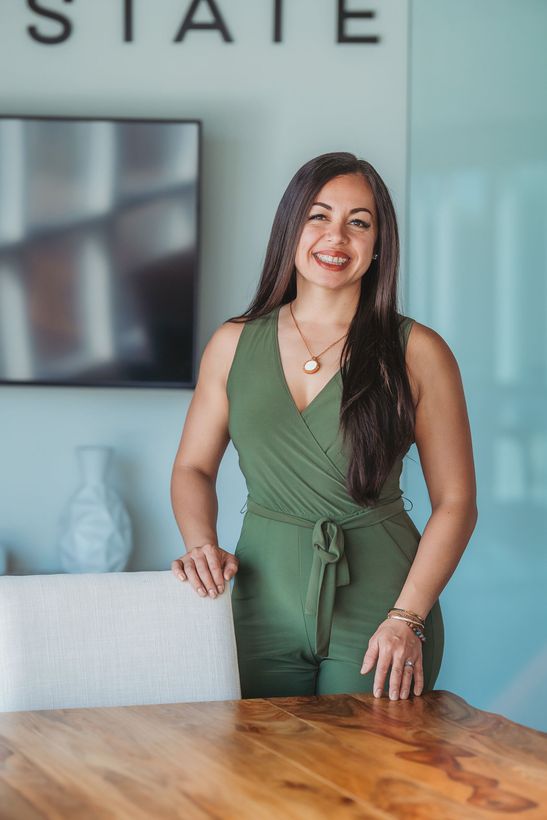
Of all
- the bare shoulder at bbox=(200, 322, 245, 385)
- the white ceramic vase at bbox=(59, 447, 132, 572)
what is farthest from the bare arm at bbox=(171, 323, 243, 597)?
the white ceramic vase at bbox=(59, 447, 132, 572)

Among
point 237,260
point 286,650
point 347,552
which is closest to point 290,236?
point 347,552

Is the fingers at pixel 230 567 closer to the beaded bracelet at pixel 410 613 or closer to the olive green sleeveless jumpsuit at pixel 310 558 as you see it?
the olive green sleeveless jumpsuit at pixel 310 558

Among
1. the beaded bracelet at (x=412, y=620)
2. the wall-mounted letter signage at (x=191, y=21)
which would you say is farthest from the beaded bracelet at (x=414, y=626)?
the wall-mounted letter signage at (x=191, y=21)

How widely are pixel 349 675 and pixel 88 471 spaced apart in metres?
1.71

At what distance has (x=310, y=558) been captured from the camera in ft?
6.01

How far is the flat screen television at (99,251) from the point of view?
336cm

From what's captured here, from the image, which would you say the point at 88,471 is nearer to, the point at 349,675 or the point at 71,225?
the point at 71,225

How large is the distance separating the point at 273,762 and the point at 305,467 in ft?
2.43

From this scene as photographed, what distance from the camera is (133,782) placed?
1136mm

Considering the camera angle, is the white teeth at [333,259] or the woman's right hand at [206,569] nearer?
the woman's right hand at [206,569]

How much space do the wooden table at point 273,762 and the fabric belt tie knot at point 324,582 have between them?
0.98 feet

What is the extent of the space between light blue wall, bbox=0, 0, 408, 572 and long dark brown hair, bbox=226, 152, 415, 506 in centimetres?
148

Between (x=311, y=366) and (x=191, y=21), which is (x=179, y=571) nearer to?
(x=311, y=366)

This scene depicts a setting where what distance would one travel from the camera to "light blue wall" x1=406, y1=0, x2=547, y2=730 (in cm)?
353
